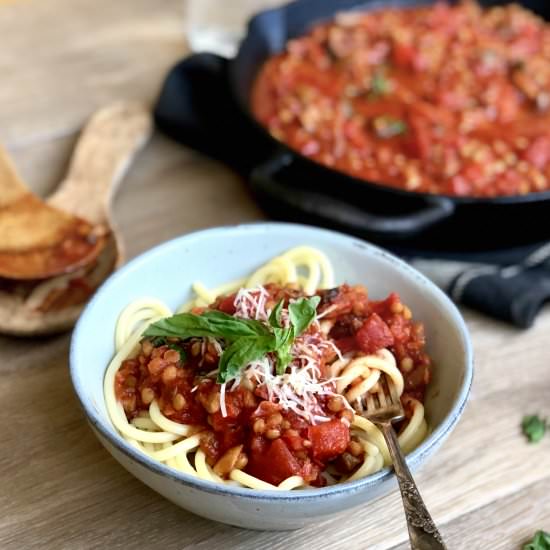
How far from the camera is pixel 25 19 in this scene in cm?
458

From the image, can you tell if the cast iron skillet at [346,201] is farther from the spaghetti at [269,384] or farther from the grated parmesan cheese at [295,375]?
the grated parmesan cheese at [295,375]

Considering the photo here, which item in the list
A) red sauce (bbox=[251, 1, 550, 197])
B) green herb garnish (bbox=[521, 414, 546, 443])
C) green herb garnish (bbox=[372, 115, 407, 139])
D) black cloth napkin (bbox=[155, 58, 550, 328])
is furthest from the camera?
green herb garnish (bbox=[372, 115, 407, 139])

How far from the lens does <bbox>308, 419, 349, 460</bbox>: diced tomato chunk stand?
6.59ft

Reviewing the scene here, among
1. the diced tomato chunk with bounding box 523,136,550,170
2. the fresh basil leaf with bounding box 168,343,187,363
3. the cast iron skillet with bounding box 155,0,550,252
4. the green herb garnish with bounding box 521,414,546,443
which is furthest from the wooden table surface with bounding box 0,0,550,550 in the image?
the diced tomato chunk with bounding box 523,136,550,170

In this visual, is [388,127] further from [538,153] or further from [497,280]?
[497,280]

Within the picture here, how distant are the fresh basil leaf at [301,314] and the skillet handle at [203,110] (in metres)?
1.47

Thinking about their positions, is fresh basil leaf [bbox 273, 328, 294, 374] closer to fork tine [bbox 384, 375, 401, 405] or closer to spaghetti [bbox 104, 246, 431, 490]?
spaghetti [bbox 104, 246, 431, 490]

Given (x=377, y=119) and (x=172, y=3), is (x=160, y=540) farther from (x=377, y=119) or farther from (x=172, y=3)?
(x=172, y=3)

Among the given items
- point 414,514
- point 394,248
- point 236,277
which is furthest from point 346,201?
point 414,514

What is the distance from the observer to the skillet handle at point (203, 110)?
11.6 ft

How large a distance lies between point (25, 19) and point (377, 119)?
7.28 feet

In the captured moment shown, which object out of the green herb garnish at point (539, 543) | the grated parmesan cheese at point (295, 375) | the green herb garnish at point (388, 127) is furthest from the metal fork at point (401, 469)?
the green herb garnish at point (388, 127)

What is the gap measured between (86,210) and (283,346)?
133 centimetres

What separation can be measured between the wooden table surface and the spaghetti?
19cm
